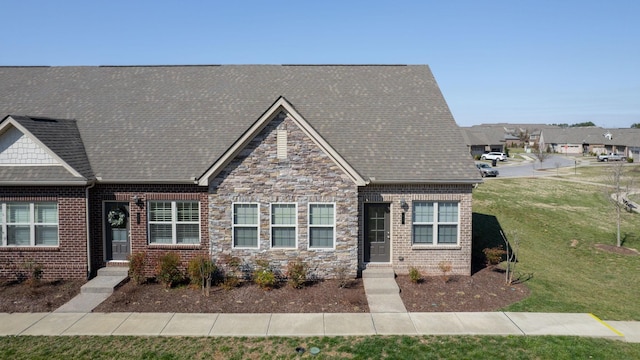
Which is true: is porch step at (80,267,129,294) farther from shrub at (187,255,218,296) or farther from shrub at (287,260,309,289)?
shrub at (287,260,309,289)

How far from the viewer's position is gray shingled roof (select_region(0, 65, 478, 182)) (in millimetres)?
16016

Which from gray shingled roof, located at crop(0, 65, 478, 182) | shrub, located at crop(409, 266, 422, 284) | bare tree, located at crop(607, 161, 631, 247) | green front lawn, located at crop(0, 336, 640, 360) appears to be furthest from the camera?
bare tree, located at crop(607, 161, 631, 247)

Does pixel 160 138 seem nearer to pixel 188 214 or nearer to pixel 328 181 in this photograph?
pixel 188 214

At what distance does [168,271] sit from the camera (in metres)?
14.4

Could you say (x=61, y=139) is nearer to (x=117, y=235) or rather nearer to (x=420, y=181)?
(x=117, y=235)

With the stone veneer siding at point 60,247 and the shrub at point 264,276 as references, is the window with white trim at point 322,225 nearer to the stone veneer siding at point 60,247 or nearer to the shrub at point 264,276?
the shrub at point 264,276

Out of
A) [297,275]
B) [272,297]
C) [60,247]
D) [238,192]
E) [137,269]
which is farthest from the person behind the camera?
[60,247]

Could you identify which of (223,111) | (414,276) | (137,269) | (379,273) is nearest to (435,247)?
(414,276)

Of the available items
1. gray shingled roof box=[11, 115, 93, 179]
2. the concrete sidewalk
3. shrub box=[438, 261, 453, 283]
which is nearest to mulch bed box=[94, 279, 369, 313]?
the concrete sidewalk

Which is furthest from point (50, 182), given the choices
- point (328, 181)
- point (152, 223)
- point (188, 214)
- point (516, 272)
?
point (516, 272)

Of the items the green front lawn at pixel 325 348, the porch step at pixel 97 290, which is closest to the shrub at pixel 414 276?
the green front lawn at pixel 325 348

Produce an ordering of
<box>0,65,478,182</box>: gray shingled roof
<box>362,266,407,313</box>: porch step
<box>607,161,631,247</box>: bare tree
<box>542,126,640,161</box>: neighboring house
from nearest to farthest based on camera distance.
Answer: <box>362,266,407,313</box>: porch step < <box>0,65,478,182</box>: gray shingled roof < <box>607,161,631,247</box>: bare tree < <box>542,126,640,161</box>: neighboring house

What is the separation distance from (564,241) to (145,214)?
19881 millimetres

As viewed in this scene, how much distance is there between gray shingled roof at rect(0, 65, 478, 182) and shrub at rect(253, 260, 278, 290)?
3.80 m
